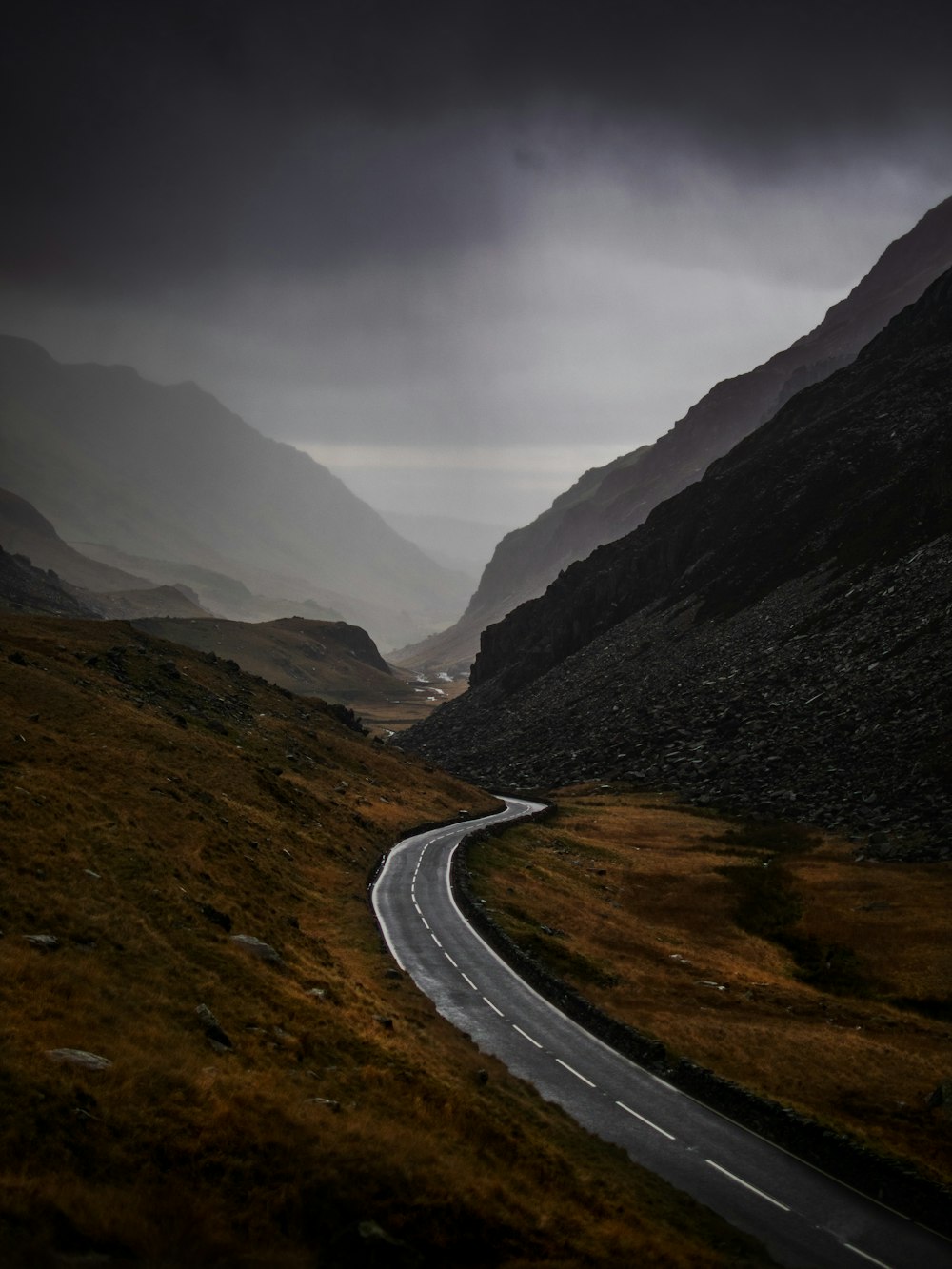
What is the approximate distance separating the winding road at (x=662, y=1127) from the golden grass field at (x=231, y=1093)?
1618 mm

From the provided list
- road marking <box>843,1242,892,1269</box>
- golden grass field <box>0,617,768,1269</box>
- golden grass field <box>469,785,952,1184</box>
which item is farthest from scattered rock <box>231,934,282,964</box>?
road marking <box>843,1242,892,1269</box>

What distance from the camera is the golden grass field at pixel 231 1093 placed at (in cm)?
1577

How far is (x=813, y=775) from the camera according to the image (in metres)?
81.8

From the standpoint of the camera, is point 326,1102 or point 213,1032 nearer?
point 326,1102

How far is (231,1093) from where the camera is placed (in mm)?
19656

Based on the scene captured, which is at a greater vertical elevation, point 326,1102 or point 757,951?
point 326,1102

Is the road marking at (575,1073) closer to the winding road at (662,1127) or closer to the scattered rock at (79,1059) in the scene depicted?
the winding road at (662,1127)

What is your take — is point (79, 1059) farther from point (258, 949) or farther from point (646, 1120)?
point (646, 1120)

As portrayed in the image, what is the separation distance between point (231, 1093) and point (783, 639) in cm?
10188

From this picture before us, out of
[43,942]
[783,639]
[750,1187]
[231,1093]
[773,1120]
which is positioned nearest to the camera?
[231,1093]

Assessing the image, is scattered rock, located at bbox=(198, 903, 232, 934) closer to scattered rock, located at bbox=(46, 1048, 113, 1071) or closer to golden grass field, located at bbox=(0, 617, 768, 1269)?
golden grass field, located at bbox=(0, 617, 768, 1269)

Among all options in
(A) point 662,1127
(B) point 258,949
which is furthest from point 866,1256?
(B) point 258,949

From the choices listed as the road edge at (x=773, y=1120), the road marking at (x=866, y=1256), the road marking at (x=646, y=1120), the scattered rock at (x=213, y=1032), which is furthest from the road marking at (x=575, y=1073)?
the scattered rock at (x=213, y=1032)

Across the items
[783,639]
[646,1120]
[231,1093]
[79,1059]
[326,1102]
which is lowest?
[646,1120]
